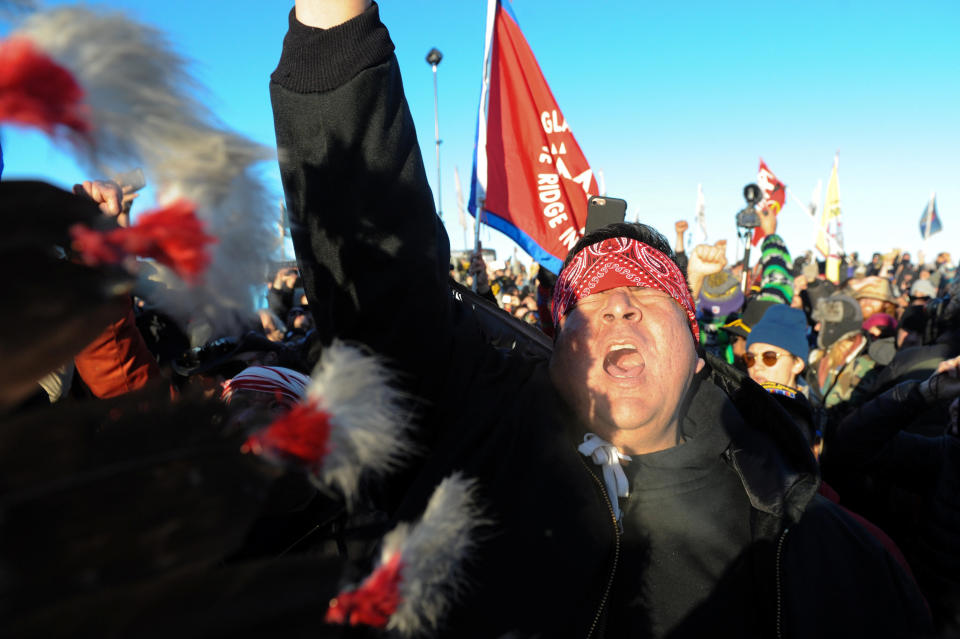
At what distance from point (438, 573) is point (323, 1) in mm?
966

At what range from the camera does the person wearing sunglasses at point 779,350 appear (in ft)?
12.0

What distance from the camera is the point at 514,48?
16.9 feet

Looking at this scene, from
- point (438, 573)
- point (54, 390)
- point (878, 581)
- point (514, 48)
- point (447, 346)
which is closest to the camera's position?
point (438, 573)

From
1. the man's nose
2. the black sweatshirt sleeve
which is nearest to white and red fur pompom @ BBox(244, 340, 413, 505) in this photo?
the black sweatshirt sleeve

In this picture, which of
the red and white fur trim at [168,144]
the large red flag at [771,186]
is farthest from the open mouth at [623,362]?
the large red flag at [771,186]

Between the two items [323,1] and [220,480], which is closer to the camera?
[220,480]

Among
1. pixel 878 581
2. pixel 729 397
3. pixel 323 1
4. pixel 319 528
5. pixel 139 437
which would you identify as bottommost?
pixel 319 528

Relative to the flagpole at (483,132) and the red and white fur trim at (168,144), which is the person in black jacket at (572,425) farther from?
the flagpole at (483,132)

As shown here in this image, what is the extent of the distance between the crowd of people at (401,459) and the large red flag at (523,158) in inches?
96.7

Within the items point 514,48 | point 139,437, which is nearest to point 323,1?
point 139,437

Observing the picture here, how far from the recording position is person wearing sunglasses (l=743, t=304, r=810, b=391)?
3.64 metres

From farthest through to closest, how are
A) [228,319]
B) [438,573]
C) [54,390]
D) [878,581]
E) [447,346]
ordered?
1. [54,390]
2. [878,581]
3. [447,346]
4. [438,573]
5. [228,319]

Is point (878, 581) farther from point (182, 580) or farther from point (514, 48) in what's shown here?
point (514, 48)

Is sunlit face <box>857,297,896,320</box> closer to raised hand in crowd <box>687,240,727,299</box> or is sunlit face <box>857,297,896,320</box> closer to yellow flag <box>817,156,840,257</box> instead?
raised hand in crowd <box>687,240,727,299</box>
